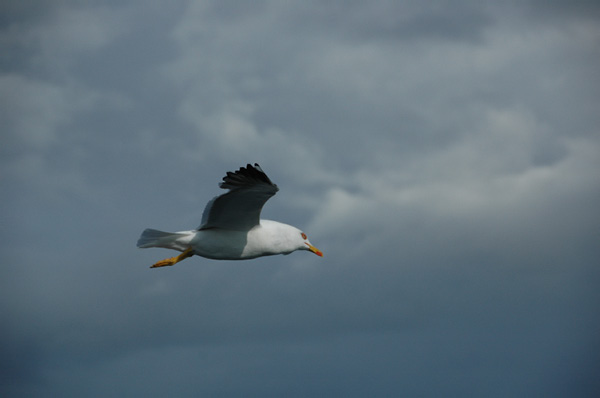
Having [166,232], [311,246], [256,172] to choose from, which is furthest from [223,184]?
[311,246]

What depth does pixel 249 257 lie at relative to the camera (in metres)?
23.2

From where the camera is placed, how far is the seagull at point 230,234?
21.6 m

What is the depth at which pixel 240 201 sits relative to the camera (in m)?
21.8

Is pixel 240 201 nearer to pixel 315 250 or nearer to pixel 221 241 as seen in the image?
pixel 221 241

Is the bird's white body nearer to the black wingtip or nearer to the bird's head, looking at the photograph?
the bird's head

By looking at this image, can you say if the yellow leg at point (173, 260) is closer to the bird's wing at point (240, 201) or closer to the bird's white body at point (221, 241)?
the bird's white body at point (221, 241)

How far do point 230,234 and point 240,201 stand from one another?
4.69 ft

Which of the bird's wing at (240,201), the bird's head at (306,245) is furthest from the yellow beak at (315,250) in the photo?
the bird's wing at (240,201)

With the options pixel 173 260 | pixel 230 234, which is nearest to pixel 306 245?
pixel 230 234

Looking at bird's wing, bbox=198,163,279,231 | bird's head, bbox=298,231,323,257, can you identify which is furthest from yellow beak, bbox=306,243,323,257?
bird's wing, bbox=198,163,279,231

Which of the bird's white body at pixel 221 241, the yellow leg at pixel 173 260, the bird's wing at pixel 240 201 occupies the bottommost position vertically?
the yellow leg at pixel 173 260

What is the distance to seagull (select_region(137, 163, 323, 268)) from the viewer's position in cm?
2164

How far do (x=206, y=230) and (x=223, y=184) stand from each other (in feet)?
7.20

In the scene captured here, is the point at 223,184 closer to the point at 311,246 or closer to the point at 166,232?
the point at 166,232
